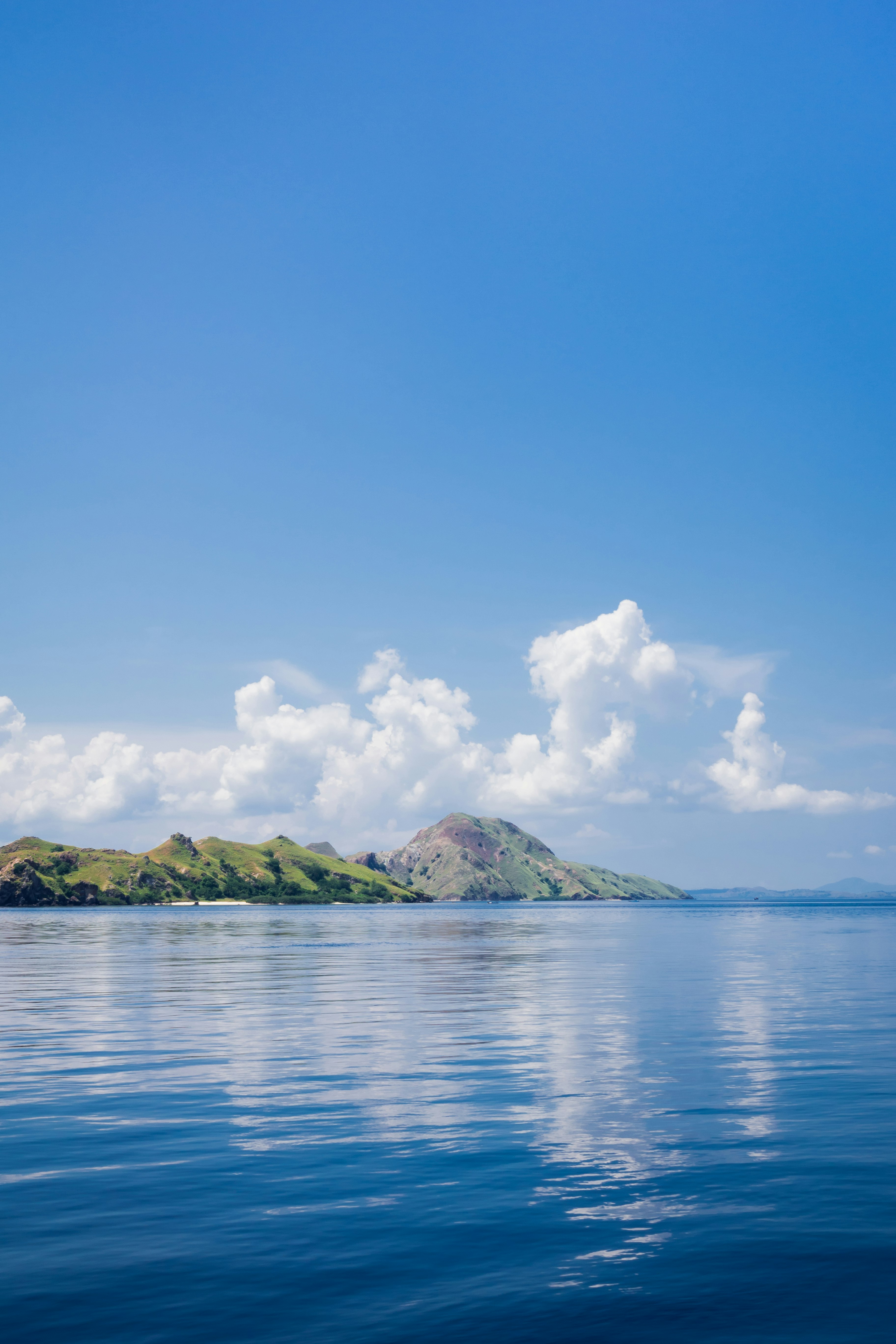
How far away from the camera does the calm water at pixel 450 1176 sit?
46.6 ft

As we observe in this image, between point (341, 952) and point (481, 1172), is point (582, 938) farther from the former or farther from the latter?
point (481, 1172)

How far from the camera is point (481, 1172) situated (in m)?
21.4

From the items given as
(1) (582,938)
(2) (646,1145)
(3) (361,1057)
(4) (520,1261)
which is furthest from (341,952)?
(4) (520,1261)

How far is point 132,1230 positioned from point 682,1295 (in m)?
10.0

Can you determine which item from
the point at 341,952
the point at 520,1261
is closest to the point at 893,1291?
the point at 520,1261

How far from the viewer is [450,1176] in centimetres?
2120

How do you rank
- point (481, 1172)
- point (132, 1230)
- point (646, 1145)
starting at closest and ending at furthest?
point (132, 1230) < point (481, 1172) < point (646, 1145)

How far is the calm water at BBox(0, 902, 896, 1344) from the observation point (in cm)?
1421

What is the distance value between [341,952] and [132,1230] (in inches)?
3960

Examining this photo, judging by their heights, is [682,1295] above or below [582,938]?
above

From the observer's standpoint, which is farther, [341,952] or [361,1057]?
[341,952]

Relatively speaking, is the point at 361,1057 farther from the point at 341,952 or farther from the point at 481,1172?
the point at 341,952

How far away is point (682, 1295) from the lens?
1464 centimetres

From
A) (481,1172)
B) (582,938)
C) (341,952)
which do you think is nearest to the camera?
(481,1172)
